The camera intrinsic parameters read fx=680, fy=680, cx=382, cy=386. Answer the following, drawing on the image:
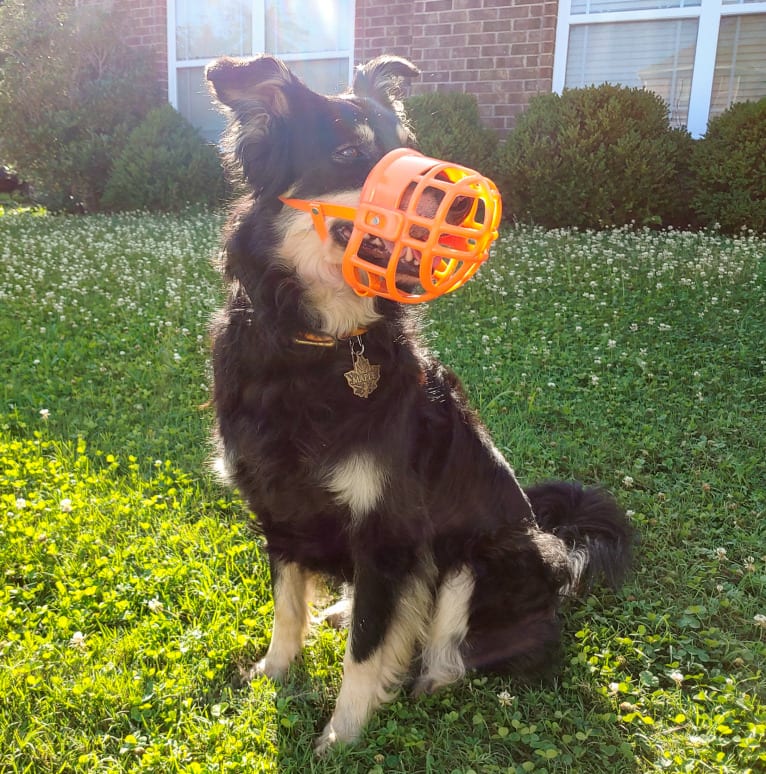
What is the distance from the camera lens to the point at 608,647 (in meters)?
2.90

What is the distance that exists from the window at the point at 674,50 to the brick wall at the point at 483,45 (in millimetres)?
342

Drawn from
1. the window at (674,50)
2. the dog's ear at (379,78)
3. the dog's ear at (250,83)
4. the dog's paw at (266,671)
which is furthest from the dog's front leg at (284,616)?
the window at (674,50)

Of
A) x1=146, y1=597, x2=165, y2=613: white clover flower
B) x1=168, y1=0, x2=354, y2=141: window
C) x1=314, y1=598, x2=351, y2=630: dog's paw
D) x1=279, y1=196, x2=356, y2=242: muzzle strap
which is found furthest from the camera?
x1=168, y1=0, x2=354, y2=141: window

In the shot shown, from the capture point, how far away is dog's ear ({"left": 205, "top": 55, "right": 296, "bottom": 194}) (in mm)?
2363

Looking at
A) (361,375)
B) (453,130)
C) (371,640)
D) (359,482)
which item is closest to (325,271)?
(361,375)

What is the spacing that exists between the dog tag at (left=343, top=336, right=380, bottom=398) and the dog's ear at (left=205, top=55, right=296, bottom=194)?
2.17 ft

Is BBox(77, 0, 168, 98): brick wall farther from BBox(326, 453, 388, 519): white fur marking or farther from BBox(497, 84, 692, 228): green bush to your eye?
BBox(326, 453, 388, 519): white fur marking

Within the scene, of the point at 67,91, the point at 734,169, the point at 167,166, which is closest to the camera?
A: the point at 734,169

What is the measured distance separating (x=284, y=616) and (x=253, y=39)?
12.7 m

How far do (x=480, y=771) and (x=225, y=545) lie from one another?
65.5 inches

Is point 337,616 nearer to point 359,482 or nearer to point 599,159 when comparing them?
point 359,482

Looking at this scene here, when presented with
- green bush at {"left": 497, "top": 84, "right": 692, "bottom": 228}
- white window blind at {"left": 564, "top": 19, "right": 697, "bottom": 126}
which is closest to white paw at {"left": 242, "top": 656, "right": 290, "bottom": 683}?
green bush at {"left": 497, "top": 84, "right": 692, "bottom": 228}

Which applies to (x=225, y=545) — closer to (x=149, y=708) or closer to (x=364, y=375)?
(x=149, y=708)

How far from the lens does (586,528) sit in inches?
124
